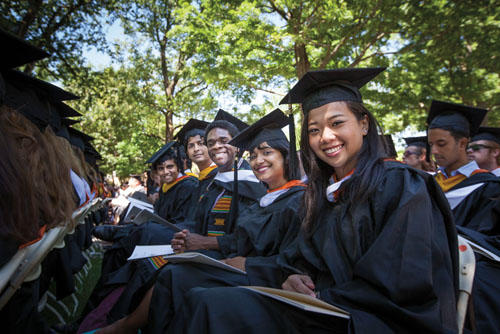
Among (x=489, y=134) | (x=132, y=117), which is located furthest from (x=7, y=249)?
(x=132, y=117)

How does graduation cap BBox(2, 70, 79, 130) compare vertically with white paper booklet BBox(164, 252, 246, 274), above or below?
above

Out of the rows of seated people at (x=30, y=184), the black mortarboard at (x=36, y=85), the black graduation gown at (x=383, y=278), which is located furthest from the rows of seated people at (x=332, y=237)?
the black mortarboard at (x=36, y=85)

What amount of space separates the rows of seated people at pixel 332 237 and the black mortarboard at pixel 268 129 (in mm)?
12

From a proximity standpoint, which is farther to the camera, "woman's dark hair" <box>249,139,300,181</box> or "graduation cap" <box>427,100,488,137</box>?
"graduation cap" <box>427,100,488,137</box>

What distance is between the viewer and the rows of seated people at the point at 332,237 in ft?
4.14

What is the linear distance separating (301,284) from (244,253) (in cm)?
88

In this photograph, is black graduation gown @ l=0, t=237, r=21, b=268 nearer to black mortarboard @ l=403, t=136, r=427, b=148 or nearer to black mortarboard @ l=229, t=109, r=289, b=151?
black mortarboard @ l=229, t=109, r=289, b=151

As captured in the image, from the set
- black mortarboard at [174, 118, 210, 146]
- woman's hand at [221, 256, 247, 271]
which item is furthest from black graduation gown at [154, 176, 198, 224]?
woman's hand at [221, 256, 247, 271]

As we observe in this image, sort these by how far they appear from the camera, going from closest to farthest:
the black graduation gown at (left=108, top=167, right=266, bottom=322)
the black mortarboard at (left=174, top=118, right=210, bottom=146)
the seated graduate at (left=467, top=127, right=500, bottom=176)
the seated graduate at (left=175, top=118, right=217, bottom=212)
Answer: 1. the black graduation gown at (left=108, top=167, right=266, bottom=322)
2. the seated graduate at (left=467, top=127, right=500, bottom=176)
3. the seated graduate at (left=175, top=118, right=217, bottom=212)
4. the black mortarboard at (left=174, top=118, right=210, bottom=146)

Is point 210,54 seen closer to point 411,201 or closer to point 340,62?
point 340,62

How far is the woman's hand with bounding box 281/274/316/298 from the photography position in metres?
1.50

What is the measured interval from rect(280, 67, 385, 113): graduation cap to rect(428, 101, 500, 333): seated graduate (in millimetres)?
1234

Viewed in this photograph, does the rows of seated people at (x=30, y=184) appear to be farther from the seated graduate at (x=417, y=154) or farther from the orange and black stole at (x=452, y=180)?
the seated graduate at (x=417, y=154)

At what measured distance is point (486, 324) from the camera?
1738mm
